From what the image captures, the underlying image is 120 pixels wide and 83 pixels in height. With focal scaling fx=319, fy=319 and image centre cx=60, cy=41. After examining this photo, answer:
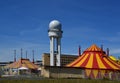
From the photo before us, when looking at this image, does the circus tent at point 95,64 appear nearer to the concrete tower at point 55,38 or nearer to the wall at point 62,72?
the wall at point 62,72

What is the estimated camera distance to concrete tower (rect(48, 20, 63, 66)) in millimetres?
88375

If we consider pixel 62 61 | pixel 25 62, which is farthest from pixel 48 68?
pixel 25 62

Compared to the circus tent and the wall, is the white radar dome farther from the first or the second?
the wall

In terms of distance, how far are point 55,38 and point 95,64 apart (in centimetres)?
2996

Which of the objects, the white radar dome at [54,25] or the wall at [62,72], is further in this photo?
the white radar dome at [54,25]

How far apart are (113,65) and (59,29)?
2892cm

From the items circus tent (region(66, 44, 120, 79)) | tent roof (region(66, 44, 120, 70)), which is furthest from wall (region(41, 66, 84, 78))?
tent roof (region(66, 44, 120, 70))

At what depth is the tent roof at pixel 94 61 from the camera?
62.6m

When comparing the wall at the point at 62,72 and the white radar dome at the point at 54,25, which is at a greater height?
the white radar dome at the point at 54,25

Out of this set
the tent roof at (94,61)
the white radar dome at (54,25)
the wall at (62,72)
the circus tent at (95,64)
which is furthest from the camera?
the white radar dome at (54,25)

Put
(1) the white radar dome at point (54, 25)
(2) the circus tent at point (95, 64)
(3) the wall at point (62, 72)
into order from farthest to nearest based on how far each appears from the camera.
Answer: (1) the white radar dome at point (54, 25) < (2) the circus tent at point (95, 64) < (3) the wall at point (62, 72)

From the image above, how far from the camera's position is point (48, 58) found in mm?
92688

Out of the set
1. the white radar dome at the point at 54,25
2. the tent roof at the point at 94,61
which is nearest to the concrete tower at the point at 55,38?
the white radar dome at the point at 54,25

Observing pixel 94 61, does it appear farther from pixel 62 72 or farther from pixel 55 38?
pixel 55 38
